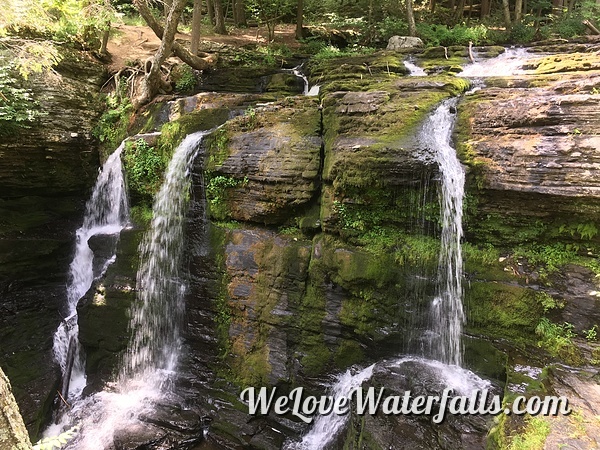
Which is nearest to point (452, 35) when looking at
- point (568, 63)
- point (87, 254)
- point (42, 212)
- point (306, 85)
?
point (306, 85)

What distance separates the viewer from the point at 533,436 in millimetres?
3598

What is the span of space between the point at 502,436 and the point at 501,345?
6.05ft

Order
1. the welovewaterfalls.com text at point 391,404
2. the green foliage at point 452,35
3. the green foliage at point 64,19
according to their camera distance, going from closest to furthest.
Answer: the welovewaterfalls.com text at point 391,404 < the green foliage at point 64,19 < the green foliage at point 452,35

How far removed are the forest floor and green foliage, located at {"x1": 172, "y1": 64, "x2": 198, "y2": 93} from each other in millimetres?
A: 1286

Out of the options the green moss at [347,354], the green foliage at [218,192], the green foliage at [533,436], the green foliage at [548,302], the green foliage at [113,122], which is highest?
the green foliage at [113,122]

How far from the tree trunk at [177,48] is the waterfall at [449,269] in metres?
8.95

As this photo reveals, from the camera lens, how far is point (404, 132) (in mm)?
6406

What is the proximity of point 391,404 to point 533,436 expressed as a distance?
5.39 feet

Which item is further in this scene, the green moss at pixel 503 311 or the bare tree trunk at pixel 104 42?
the bare tree trunk at pixel 104 42

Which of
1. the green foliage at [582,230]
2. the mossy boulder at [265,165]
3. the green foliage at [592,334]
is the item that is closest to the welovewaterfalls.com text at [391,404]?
the green foliage at [592,334]

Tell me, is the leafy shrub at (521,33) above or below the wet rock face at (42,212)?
above

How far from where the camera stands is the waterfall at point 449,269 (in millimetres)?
5719

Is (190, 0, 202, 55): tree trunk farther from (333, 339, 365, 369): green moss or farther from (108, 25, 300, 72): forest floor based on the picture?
(333, 339, 365, 369): green moss

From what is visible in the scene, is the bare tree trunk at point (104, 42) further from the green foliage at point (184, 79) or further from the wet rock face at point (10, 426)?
the wet rock face at point (10, 426)
